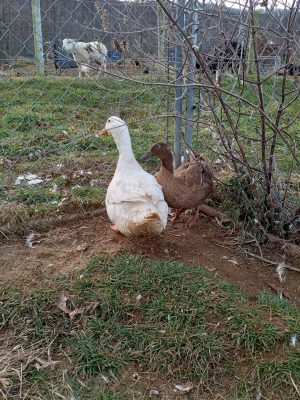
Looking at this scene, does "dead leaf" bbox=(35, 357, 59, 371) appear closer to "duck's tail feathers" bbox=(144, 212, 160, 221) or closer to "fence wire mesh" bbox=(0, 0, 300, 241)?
"duck's tail feathers" bbox=(144, 212, 160, 221)

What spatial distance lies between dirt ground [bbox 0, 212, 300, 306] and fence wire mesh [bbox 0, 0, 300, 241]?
0.33 meters

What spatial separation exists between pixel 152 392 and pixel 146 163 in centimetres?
249

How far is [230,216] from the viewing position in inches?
109

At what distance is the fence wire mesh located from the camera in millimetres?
2178

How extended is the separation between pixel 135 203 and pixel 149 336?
0.75 m

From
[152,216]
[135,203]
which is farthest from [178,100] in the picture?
[152,216]

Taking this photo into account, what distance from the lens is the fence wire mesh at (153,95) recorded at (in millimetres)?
2178

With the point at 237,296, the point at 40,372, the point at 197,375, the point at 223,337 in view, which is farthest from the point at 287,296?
the point at 40,372

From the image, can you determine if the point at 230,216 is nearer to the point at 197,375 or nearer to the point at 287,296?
the point at 287,296

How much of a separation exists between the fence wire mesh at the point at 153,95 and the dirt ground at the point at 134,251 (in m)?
0.33

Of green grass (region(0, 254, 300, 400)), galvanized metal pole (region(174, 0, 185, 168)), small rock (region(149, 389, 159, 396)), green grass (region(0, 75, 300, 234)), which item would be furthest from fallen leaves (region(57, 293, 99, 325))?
galvanized metal pole (region(174, 0, 185, 168))

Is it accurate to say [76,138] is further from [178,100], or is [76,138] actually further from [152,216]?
[152,216]

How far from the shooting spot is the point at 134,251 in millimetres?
2318

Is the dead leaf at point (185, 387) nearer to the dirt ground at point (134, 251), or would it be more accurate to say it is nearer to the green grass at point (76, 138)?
the dirt ground at point (134, 251)
